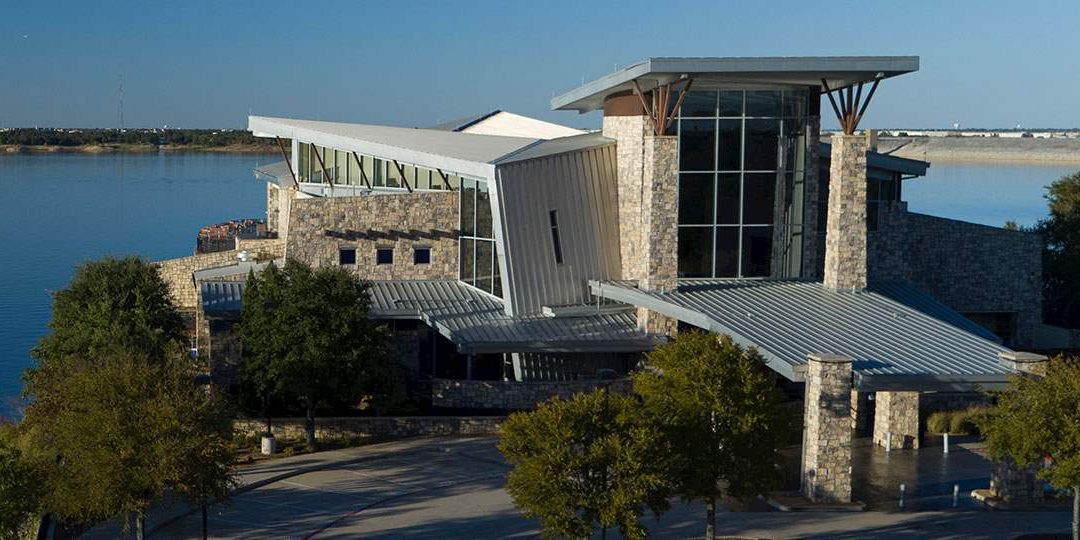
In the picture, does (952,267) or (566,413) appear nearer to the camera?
(566,413)

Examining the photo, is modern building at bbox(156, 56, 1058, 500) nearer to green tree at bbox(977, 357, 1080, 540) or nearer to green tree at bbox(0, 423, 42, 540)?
green tree at bbox(977, 357, 1080, 540)

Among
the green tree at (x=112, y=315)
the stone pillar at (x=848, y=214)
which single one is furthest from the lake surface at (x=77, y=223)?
the stone pillar at (x=848, y=214)

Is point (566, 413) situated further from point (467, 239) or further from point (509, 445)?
point (467, 239)

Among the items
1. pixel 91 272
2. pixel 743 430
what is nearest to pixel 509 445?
pixel 743 430

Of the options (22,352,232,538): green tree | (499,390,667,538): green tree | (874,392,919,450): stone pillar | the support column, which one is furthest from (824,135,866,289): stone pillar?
(22,352,232,538): green tree

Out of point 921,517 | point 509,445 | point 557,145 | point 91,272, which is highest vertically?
point 557,145

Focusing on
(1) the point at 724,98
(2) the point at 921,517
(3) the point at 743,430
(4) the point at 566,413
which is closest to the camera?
(4) the point at 566,413

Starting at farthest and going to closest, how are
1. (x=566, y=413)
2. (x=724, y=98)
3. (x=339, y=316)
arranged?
1. (x=724, y=98)
2. (x=339, y=316)
3. (x=566, y=413)

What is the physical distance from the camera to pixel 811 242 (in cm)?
3944

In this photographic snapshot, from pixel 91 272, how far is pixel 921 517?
21815 mm

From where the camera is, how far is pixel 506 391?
36375 mm

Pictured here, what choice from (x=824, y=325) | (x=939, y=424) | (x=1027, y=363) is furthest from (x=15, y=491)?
(x=939, y=424)

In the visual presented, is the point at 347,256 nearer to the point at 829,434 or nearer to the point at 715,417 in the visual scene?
the point at 829,434

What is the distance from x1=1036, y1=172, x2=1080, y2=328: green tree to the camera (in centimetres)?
5247
